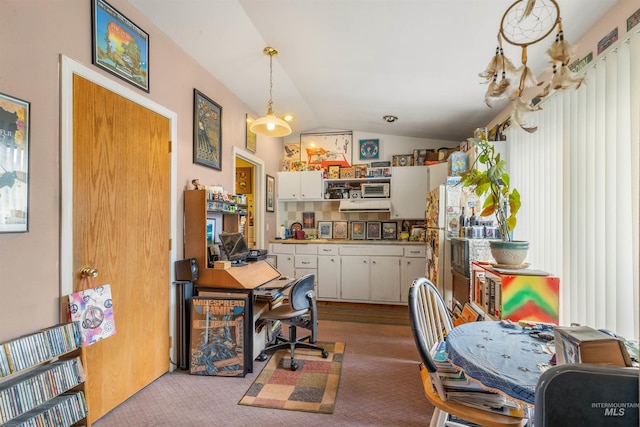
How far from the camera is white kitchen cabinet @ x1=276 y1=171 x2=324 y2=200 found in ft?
16.3

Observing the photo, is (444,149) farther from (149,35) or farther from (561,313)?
(149,35)

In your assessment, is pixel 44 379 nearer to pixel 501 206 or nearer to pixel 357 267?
pixel 501 206

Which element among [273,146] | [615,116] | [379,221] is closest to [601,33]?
[615,116]

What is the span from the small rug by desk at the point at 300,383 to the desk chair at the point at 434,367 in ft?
2.83

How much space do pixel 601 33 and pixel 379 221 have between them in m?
3.48

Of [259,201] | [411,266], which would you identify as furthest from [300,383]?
[259,201]

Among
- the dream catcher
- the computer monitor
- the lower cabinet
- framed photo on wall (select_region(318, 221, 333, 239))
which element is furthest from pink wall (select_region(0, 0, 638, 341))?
framed photo on wall (select_region(318, 221, 333, 239))

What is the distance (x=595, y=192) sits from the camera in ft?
6.15

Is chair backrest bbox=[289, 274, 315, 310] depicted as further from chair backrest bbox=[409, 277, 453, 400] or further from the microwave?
the microwave

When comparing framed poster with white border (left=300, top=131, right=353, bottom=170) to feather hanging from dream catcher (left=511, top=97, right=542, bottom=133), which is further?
framed poster with white border (left=300, top=131, right=353, bottom=170)

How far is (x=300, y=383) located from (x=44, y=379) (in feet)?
5.22

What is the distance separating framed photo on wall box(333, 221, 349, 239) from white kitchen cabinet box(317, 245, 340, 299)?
1.70 ft

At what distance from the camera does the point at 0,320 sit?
4.55 ft

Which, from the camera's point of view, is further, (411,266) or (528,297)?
(411,266)
